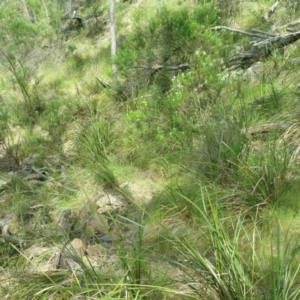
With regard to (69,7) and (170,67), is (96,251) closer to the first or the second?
(170,67)

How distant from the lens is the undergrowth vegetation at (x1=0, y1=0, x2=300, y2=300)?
175 centimetres

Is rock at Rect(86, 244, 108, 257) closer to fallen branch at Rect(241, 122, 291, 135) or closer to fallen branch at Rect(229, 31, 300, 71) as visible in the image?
fallen branch at Rect(241, 122, 291, 135)

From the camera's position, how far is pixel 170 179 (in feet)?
10.5

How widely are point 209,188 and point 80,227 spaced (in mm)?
1259

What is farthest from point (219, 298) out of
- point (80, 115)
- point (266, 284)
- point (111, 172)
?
point (80, 115)

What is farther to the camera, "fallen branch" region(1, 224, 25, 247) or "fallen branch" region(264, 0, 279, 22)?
"fallen branch" region(264, 0, 279, 22)

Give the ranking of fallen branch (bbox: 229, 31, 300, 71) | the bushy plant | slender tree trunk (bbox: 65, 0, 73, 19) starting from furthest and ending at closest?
slender tree trunk (bbox: 65, 0, 73, 19) < fallen branch (bbox: 229, 31, 300, 71) < the bushy plant

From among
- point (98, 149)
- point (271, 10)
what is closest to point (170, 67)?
point (98, 149)

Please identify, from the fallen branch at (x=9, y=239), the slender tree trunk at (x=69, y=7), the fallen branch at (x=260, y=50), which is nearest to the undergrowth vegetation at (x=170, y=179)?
the fallen branch at (x=9, y=239)

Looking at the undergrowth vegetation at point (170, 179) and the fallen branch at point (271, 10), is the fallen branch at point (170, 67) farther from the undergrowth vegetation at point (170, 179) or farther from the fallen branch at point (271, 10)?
the fallen branch at point (271, 10)

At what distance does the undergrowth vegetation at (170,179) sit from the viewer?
1751 millimetres

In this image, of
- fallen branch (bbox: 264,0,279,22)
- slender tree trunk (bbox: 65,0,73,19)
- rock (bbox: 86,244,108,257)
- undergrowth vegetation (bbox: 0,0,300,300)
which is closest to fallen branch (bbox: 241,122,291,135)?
undergrowth vegetation (bbox: 0,0,300,300)

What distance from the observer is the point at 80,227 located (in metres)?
2.98

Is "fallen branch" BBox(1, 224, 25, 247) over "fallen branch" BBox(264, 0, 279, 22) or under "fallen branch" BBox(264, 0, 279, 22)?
under
